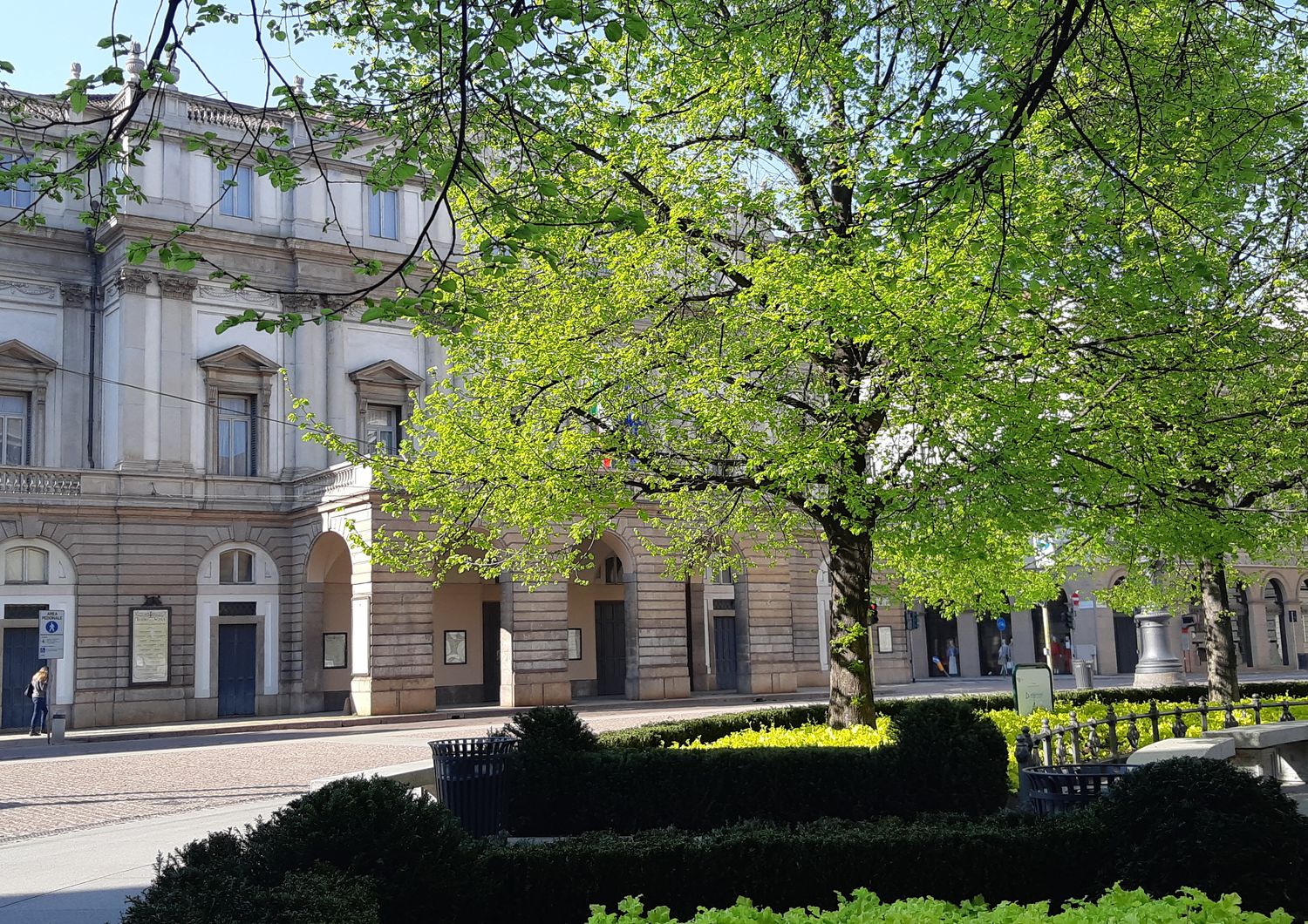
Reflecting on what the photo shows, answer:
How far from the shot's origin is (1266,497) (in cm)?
1947

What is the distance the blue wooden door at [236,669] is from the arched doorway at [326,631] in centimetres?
177

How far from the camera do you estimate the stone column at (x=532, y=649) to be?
38.3 metres

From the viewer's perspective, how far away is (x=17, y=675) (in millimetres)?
35094

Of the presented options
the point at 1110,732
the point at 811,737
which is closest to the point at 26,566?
the point at 811,737

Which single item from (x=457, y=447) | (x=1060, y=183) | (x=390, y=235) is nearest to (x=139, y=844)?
(x=457, y=447)

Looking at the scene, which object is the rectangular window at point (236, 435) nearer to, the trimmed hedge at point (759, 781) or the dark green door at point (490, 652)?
the dark green door at point (490, 652)

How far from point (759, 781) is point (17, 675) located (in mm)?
30668

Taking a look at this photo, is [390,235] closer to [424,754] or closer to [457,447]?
[424,754]

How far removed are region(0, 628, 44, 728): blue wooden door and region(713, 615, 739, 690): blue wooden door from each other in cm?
2327

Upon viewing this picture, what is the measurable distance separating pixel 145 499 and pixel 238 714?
7.41m

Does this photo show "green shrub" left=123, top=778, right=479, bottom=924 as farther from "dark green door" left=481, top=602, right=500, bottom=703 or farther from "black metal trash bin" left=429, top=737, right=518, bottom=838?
"dark green door" left=481, top=602, right=500, bottom=703

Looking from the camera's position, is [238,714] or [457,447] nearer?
[457,447]

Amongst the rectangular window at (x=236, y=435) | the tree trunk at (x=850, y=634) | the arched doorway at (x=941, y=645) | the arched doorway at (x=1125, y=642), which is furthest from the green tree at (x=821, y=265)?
the arched doorway at (x=1125, y=642)

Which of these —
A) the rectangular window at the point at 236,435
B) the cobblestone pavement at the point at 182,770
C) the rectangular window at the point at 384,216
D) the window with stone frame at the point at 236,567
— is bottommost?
the cobblestone pavement at the point at 182,770
